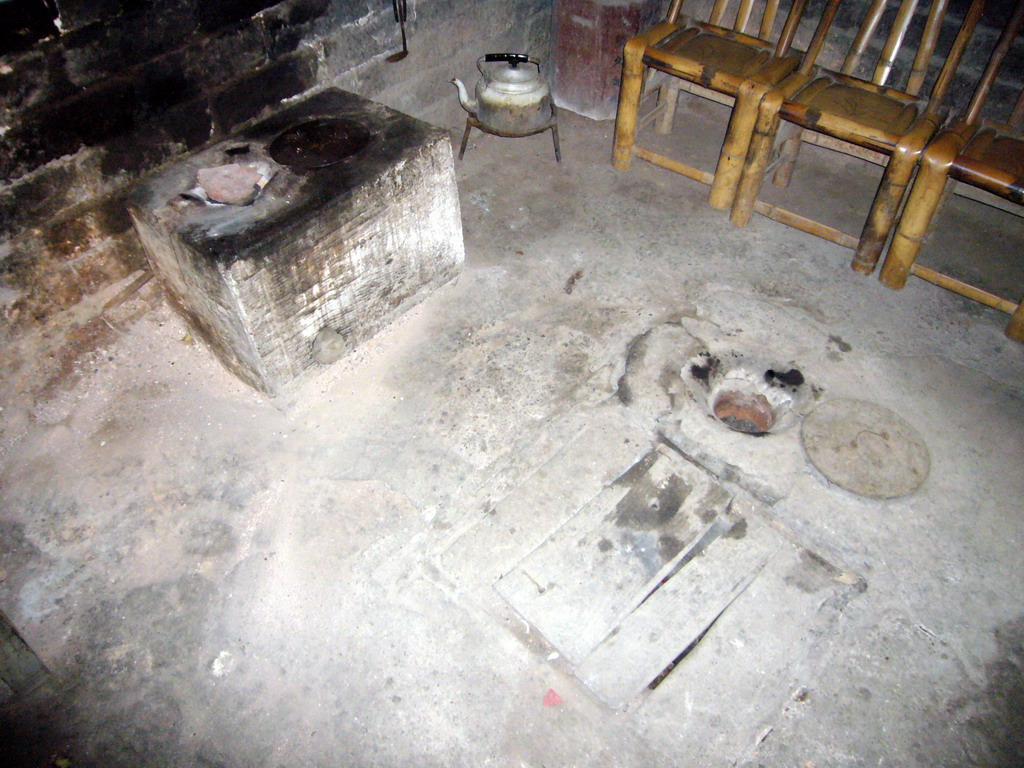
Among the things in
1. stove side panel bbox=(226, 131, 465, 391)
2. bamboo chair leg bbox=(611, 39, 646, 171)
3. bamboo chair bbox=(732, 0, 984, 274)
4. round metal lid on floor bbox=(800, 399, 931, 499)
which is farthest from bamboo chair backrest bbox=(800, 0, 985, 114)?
stove side panel bbox=(226, 131, 465, 391)

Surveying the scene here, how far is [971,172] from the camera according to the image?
2.99 m

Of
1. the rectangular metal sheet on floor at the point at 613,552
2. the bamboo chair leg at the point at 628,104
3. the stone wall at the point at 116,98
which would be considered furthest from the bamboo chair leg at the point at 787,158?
the stone wall at the point at 116,98

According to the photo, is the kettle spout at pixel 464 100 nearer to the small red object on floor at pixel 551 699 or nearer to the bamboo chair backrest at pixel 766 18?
the bamboo chair backrest at pixel 766 18

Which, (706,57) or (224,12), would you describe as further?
(706,57)

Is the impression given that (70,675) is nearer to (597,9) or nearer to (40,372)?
(40,372)

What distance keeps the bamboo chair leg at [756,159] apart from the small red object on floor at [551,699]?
2979mm

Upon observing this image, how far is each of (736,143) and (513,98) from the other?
133cm

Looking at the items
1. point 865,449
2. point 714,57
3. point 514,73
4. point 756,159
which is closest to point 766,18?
point 714,57

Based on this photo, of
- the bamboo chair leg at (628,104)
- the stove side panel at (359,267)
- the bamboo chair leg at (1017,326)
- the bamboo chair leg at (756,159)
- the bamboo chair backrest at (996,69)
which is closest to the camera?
the stove side panel at (359,267)

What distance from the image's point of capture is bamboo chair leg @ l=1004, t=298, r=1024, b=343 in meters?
3.29

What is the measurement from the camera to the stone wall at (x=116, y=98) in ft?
8.66

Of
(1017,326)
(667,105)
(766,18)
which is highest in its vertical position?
(766,18)

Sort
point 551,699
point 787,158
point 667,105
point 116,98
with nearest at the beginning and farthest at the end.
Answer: point 551,699 → point 116,98 → point 787,158 → point 667,105

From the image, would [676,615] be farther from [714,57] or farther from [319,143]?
[714,57]
